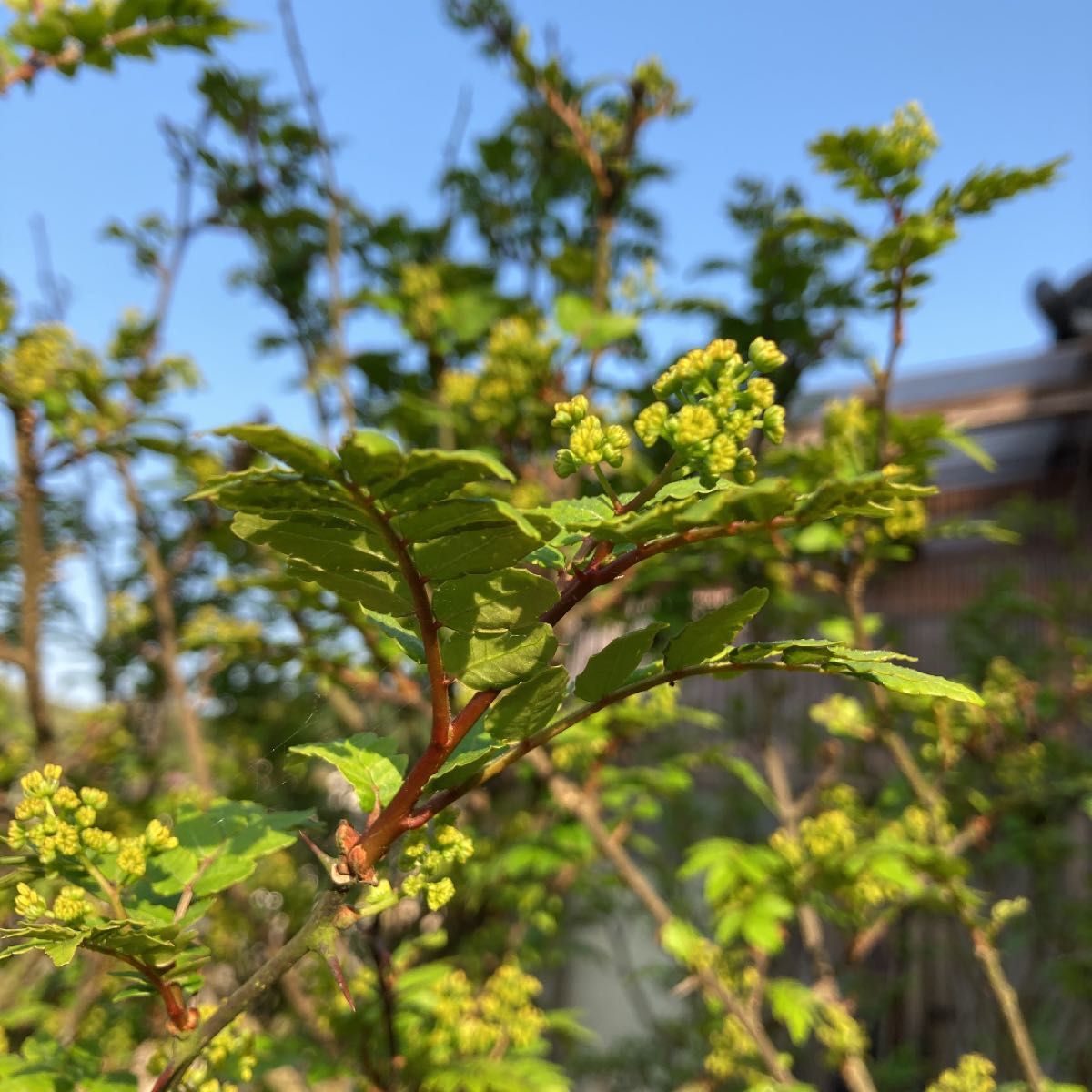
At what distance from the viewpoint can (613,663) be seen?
0.62m

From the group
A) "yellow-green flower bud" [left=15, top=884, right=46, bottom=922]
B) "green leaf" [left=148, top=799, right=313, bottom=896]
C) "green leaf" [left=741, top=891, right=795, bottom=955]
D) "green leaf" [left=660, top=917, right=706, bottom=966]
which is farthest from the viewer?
"green leaf" [left=660, top=917, right=706, bottom=966]

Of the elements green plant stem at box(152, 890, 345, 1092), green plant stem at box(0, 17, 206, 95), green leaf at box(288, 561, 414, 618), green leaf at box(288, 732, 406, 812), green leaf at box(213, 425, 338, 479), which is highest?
green plant stem at box(0, 17, 206, 95)

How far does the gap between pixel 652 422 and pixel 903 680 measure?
218 mm

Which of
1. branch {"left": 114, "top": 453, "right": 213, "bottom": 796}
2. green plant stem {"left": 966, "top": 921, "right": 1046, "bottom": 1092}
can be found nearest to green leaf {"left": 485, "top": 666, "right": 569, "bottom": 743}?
green plant stem {"left": 966, "top": 921, "right": 1046, "bottom": 1092}

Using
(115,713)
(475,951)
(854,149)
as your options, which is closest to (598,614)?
(475,951)

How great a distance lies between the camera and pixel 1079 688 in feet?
6.26

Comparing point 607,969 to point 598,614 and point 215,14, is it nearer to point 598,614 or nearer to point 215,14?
point 598,614

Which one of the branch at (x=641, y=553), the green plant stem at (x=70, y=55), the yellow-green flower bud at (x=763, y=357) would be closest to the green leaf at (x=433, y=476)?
the branch at (x=641, y=553)

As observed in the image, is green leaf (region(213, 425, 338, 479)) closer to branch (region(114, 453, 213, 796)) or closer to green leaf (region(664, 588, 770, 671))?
green leaf (region(664, 588, 770, 671))

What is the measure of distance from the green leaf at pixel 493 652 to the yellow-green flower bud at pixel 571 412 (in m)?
0.14

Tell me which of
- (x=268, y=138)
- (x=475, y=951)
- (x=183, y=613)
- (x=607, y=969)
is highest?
(x=268, y=138)

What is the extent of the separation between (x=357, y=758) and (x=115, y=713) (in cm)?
205

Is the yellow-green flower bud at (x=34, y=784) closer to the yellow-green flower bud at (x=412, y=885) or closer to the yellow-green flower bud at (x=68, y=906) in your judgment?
the yellow-green flower bud at (x=68, y=906)

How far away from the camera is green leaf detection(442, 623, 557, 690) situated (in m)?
0.57
